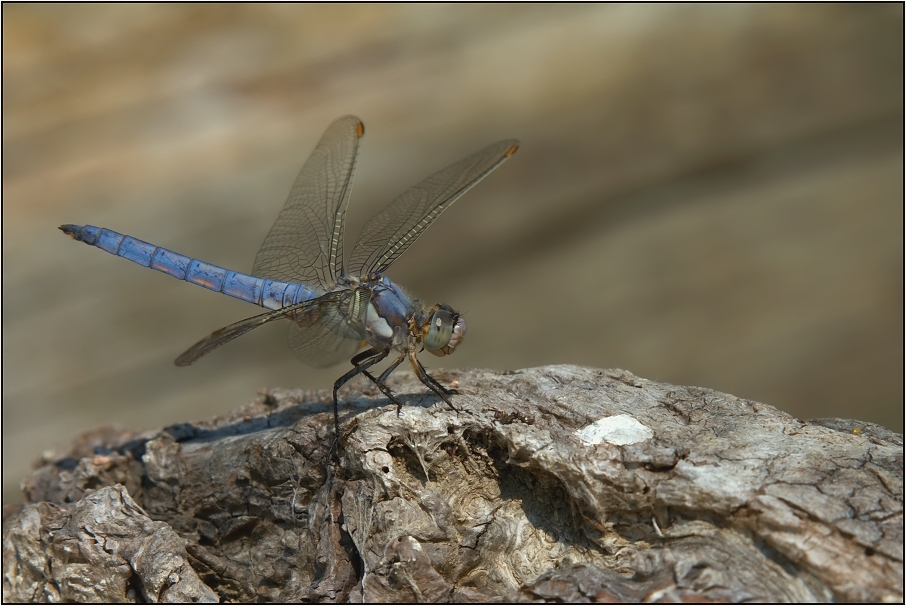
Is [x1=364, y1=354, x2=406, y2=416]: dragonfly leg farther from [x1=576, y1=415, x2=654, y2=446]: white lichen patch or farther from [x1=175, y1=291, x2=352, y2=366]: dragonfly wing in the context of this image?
[x1=576, y1=415, x2=654, y2=446]: white lichen patch

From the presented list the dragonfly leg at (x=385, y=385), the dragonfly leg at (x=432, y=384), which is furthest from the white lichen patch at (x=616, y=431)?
the dragonfly leg at (x=385, y=385)

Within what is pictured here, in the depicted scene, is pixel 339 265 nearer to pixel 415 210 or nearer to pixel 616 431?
pixel 415 210

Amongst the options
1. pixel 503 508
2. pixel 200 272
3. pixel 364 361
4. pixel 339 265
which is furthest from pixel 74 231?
pixel 503 508

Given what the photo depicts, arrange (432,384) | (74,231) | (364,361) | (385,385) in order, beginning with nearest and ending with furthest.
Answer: (432,384) < (385,385) < (364,361) < (74,231)

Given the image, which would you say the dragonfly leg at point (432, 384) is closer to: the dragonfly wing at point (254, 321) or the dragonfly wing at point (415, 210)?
the dragonfly wing at point (254, 321)

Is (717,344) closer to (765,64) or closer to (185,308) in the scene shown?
(765,64)

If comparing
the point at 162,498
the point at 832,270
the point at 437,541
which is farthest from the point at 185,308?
the point at 832,270

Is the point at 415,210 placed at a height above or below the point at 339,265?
above
